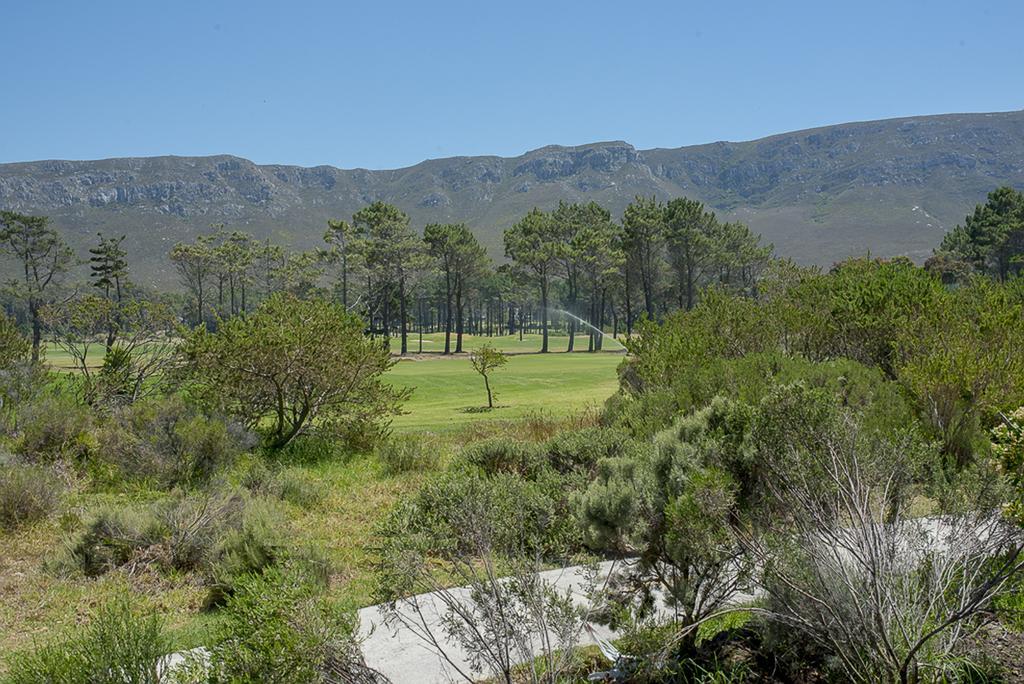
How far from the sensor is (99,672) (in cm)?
396

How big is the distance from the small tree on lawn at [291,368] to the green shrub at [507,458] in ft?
13.9

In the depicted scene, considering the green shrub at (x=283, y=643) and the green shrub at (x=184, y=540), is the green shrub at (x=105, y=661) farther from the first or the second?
the green shrub at (x=184, y=540)

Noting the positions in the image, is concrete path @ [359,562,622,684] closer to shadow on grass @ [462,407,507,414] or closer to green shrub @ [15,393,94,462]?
green shrub @ [15,393,94,462]

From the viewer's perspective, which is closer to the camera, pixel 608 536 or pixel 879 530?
pixel 879 530

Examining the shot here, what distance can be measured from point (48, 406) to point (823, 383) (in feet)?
42.7

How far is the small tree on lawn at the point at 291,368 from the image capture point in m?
14.2

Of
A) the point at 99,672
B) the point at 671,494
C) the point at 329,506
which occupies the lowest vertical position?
the point at 329,506

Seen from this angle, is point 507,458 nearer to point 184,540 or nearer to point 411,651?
point 184,540

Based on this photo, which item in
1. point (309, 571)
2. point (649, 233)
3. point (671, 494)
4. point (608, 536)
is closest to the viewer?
point (671, 494)

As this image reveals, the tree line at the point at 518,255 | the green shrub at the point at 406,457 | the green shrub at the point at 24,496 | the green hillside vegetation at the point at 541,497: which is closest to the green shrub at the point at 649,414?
the green hillside vegetation at the point at 541,497

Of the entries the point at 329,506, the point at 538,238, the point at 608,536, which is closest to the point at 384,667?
the point at 608,536

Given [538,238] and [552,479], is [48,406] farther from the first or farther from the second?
[538,238]

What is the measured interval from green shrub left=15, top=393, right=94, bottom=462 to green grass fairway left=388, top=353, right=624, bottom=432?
6.19 m

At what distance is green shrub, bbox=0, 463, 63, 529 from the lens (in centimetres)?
940
